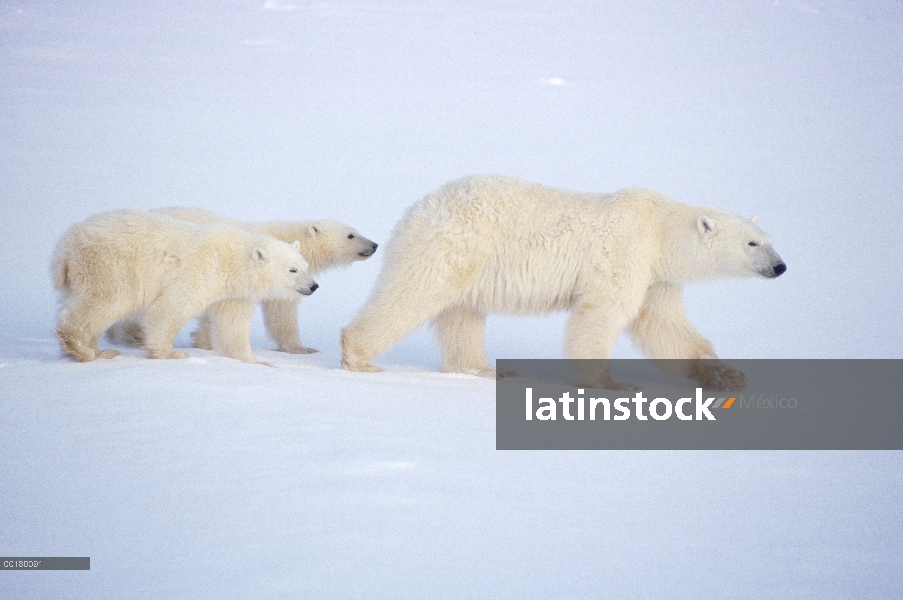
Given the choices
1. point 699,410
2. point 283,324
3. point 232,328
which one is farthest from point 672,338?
point 283,324


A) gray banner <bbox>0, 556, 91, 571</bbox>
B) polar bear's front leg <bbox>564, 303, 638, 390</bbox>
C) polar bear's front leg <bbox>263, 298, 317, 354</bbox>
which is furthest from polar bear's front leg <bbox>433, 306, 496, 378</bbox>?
gray banner <bbox>0, 556, 91, 571</bbox>

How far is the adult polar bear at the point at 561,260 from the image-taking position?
647cm

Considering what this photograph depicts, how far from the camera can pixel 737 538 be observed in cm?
318

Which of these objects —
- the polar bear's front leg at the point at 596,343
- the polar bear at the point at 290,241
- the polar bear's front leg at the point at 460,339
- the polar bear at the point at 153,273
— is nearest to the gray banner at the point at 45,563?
the polar bear at the point at 153,273

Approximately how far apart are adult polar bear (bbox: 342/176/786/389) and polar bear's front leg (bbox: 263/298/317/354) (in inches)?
62.3

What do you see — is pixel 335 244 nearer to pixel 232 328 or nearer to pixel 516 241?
pixel 232 328

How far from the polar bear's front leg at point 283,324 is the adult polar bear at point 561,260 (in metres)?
1.58

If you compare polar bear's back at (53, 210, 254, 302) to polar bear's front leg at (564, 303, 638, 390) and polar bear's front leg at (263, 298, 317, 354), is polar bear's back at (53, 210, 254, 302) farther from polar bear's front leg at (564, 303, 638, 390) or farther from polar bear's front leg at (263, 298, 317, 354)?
polar bear's front leg at (564, 303, 638, 390)

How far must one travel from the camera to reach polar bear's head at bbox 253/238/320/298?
6680 mm

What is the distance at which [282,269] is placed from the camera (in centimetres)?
675

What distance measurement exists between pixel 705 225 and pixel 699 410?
5.04 feet

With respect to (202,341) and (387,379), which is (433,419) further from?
(202,341)

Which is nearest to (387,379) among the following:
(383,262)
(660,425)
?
(383,262)

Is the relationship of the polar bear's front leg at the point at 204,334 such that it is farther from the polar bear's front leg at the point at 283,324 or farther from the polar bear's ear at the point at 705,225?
the polar bear's ear at the point at 705,225
